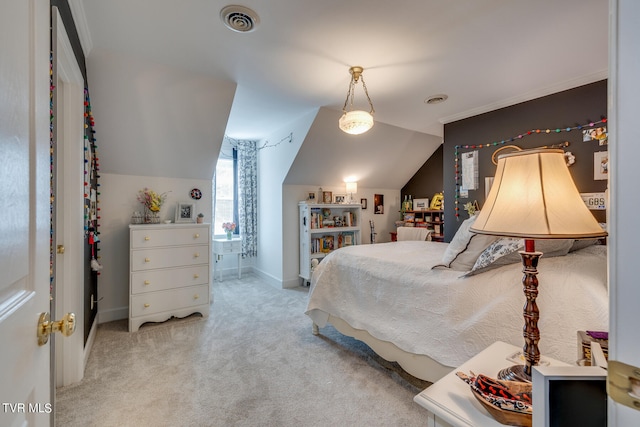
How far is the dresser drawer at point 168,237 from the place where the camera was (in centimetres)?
282

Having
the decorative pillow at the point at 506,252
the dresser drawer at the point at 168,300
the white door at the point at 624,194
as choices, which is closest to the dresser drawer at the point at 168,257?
the dresser drawer at the point at 168,300

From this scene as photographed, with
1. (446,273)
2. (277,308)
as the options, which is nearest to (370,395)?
(446,273)

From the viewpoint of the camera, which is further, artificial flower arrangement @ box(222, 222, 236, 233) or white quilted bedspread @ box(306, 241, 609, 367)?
artificial flower arrangement @ box(222, 222, 236, 233)

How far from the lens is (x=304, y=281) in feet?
14.5

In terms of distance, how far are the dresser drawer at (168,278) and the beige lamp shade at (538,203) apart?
2981mm

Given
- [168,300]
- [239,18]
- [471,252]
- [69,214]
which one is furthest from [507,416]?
[168,300]

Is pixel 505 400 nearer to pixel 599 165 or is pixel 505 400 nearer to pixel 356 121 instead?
pixel 356 121

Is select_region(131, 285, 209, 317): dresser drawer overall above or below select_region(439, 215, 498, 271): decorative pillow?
below

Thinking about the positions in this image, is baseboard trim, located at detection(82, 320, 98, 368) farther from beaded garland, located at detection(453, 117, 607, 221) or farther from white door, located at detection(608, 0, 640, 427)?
beaded garland, located at detection(453, 117, 607, 221)

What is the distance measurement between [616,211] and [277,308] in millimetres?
3345

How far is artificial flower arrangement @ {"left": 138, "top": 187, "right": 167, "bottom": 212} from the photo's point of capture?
3.13 meters

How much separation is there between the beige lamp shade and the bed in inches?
27.9

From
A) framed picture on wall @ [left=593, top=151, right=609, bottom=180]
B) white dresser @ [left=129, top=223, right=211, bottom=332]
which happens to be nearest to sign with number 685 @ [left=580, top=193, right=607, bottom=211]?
framed picture on wall @ [left=593, top=151, right=609, bottom=180]

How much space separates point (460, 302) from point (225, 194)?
4.24 metres
